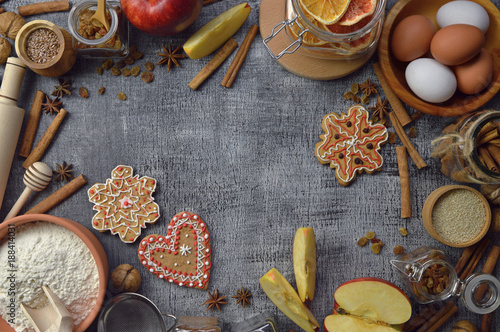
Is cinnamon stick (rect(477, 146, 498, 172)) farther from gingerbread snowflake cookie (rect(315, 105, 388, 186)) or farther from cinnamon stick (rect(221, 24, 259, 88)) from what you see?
cinnamon stick (rect(221, 24, 259, 88))

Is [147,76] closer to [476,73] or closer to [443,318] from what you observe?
[476,73]

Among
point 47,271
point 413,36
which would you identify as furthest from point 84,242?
point 413,36

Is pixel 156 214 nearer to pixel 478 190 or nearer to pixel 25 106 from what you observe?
pixel 25 106

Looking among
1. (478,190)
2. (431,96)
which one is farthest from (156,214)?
(478,190)

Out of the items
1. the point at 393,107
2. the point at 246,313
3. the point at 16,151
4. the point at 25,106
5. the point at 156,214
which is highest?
the point at 393,107

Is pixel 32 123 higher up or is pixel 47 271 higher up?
pixel 32 123

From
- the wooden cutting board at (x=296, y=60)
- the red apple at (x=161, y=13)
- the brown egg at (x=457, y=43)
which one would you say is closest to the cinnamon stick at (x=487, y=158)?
the brown egg at (x=457, y=43)
